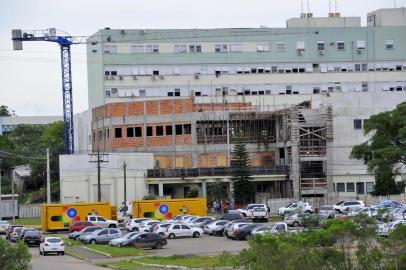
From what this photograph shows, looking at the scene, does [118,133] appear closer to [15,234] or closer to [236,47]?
→ [236,47]

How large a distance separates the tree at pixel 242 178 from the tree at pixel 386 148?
1662 cm

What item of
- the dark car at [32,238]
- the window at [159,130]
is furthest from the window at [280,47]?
the dark car at [32,238]

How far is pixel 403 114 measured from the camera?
8881 centimetres

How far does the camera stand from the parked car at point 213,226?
75125 mm

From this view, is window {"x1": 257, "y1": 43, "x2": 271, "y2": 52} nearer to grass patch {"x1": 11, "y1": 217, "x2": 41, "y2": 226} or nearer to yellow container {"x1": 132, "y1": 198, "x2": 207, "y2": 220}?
grass patch {"x1": 11, "y1": 217, "x2": 41, "y2": 226}

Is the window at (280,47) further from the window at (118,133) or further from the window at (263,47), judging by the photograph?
the window at (118,133)

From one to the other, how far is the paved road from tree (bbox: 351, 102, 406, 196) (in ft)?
121

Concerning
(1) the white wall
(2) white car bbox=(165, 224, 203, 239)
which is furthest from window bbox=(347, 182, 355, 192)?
(2) white car bbox=(165, 224, 203, 239)

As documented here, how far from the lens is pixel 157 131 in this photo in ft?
385

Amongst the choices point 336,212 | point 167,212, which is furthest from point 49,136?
point 336,212

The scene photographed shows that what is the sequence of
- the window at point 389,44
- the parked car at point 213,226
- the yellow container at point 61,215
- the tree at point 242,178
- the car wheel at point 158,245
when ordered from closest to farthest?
the car wheel at point 158,245, the parked car at point 213,226, the yellow container at point 61,215, the tree at point 242,178, the window at point 389,44

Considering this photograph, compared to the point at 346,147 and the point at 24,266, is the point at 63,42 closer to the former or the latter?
the point at 346,147

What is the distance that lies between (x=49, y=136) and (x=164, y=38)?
38593 mm

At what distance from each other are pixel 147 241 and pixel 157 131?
52.5 metres
